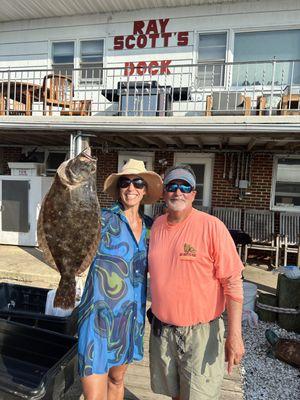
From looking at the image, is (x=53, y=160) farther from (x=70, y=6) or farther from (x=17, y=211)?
(x=70, y=6)

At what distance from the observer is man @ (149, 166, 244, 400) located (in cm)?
185

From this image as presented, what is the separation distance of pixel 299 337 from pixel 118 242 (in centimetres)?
350

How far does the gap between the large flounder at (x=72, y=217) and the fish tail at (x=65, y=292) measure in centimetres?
5

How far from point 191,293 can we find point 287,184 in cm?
670

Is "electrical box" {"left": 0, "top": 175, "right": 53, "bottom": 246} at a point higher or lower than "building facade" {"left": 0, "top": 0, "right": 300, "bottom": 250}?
lower

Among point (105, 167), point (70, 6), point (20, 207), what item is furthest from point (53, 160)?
point (70, 6)

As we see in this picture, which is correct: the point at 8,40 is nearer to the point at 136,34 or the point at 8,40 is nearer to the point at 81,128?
the point at 136,34

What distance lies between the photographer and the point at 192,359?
191 cm

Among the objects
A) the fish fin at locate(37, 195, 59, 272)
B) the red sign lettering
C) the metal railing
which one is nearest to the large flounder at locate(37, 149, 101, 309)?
the fish fin at locate(37, 195, 59, 272)

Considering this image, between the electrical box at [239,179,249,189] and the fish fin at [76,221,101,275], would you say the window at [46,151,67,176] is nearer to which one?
the electrical box at [239,179,249,189]

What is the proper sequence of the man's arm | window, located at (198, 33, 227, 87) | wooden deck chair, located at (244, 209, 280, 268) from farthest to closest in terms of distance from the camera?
window, located at (198, 33, 227, 87), wooden deck chair, located at (244, 209, 280, 268), the man's arm

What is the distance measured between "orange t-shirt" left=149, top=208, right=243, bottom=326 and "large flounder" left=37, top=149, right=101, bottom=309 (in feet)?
1.46

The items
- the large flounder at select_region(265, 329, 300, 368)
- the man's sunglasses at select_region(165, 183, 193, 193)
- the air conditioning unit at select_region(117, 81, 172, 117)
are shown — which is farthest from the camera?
the air conditioning unit at select_region(117, 81, 172, 117)

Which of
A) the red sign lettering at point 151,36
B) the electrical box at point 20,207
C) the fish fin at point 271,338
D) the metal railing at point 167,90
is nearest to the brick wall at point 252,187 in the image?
the metal railing at point 167,90
